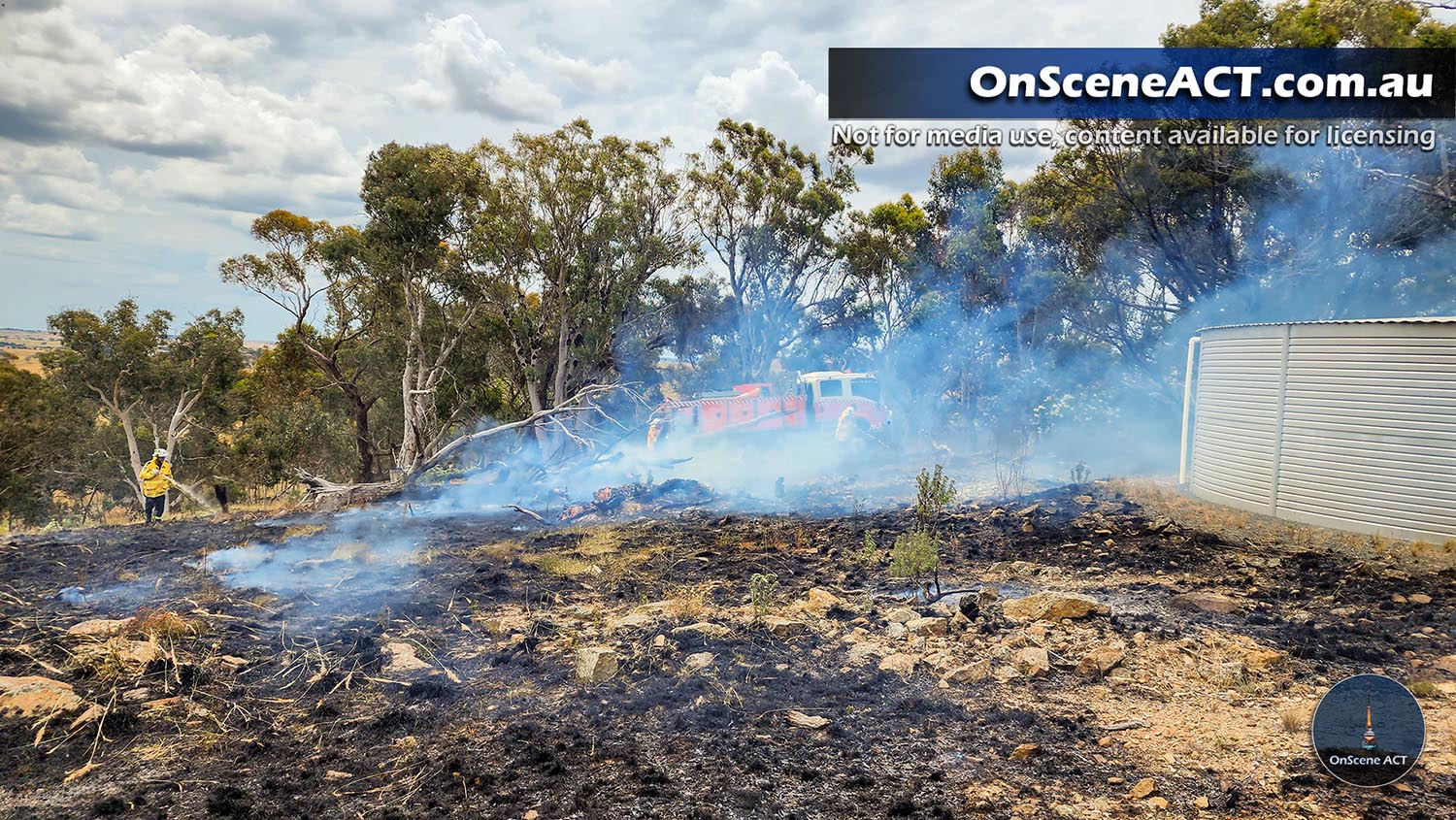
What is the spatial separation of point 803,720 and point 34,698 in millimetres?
4913

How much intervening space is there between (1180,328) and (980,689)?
1508 cm

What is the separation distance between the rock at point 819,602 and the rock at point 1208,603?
3.05m

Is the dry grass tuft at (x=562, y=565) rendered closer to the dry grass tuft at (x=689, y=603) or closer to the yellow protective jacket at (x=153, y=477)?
the dry grass tuft at (x=689, y=603)

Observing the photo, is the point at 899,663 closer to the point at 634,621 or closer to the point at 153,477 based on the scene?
the point at 634,621

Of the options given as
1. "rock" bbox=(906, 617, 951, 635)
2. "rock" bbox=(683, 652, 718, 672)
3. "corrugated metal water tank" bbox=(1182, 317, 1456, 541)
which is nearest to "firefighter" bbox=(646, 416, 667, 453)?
"corrugated metal water tank" bbox=(1182, 317, 1456, 541)

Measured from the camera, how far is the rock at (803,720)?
15.0 feet

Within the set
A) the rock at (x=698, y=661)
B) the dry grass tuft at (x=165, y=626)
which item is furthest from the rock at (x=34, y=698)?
the rock at (x=698, y=661)

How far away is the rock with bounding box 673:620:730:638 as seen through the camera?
6066 mm

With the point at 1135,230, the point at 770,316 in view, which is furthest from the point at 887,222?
the point at 1135,230

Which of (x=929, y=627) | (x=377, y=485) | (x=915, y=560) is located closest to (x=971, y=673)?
(x=929, y=627)

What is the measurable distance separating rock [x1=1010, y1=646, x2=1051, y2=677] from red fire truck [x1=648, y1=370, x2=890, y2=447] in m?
12.4

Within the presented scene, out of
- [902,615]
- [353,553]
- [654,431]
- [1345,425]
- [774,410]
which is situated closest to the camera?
[902,615]

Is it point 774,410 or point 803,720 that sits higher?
point 774,410

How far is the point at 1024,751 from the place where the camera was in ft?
13.5
